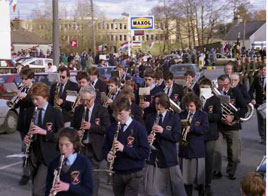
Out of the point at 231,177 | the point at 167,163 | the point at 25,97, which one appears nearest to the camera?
the point at 167,163

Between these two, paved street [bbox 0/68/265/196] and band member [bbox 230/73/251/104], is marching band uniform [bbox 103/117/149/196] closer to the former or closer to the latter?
paved street [bbox 0/68/265/196]

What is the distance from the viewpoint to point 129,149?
5.43 m

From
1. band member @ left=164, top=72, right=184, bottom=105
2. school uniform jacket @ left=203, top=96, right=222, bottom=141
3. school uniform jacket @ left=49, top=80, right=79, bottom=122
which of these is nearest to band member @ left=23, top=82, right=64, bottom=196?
school uniform jacket @ left=49, top=80, right=79, bottom=122

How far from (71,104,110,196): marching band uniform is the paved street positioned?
1248 mm

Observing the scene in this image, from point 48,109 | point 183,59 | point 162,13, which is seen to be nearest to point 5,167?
point 48,109

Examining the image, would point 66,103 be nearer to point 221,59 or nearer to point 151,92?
point 151,92

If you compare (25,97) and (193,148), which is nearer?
(193,148)

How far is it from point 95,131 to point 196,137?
4.60ft

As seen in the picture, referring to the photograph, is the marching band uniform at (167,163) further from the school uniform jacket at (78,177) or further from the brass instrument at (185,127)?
the school uniform jacket at (78,177)

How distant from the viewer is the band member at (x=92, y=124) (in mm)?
A: 6465

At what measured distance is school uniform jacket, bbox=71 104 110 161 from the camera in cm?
650

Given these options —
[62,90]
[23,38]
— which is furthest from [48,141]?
[23,38]

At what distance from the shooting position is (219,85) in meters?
8.53

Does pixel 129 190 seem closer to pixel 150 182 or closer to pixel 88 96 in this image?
pixel 150 182
